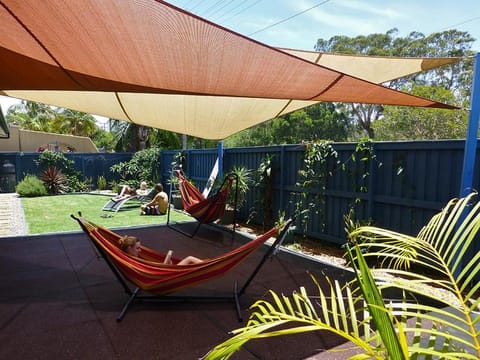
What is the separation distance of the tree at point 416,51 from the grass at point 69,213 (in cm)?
1322

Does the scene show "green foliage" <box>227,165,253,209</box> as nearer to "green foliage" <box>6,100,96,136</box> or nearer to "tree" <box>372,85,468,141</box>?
"tree" <box>372,85,468,141</box>

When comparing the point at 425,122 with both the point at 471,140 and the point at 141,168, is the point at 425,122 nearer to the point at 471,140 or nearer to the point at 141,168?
the point at 141,168

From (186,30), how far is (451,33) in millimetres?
23307

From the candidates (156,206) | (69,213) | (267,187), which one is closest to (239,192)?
(267,187)

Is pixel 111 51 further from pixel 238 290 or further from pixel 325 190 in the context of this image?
pixel 325 190

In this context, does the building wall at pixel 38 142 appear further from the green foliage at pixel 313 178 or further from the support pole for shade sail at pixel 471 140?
the support pole for shade sail at pixel 471 140

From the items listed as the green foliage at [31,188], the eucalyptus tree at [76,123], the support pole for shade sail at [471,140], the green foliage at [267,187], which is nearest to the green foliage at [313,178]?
the green foliage at [267,187]

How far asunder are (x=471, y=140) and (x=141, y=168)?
1079 cm

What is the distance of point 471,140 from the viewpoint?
308cm

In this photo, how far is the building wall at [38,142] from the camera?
16.0m

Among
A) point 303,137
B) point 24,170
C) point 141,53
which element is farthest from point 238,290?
point 303,137

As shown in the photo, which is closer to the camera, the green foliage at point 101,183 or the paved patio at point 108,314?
the paved patio at point 108,314

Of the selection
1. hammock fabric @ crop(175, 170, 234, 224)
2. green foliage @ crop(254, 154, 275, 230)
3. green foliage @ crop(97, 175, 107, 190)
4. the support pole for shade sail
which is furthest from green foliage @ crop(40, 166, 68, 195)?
the support pole for shade sail

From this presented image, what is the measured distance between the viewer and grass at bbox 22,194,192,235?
5992 mm
